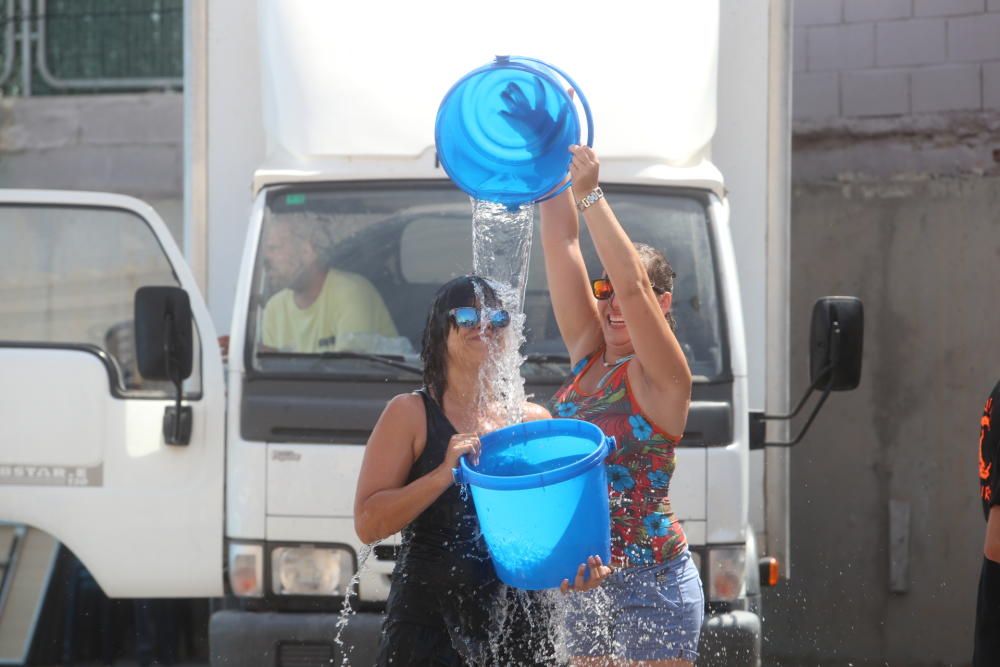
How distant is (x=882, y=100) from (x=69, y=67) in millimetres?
6162

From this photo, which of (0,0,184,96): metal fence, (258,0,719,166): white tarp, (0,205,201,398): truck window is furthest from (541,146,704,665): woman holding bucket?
(0,0,184,96): metal fence

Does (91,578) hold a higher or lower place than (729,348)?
lower

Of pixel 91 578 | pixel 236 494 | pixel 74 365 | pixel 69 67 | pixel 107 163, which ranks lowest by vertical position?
pixel 91 578

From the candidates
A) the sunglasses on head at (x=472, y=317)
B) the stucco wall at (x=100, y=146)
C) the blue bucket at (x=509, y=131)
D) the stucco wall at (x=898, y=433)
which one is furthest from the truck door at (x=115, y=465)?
the stucco wall at (x=100, y=146)

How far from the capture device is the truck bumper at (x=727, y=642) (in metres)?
5.18

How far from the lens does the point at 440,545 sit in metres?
3.56

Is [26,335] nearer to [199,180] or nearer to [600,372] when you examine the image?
[199,180]

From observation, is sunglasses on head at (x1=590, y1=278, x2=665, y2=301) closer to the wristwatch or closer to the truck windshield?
the wristwatch

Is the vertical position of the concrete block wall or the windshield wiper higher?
the concrete block wall

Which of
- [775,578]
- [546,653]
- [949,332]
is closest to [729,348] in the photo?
[775,578]

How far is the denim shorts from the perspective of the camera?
361 centimetres

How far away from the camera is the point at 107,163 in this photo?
11.0 meters

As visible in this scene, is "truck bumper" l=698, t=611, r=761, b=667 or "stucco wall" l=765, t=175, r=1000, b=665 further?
"stucco wall" l=765, t=175, r=1000, b=665

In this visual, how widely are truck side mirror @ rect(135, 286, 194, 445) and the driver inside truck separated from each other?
29 centimetres
